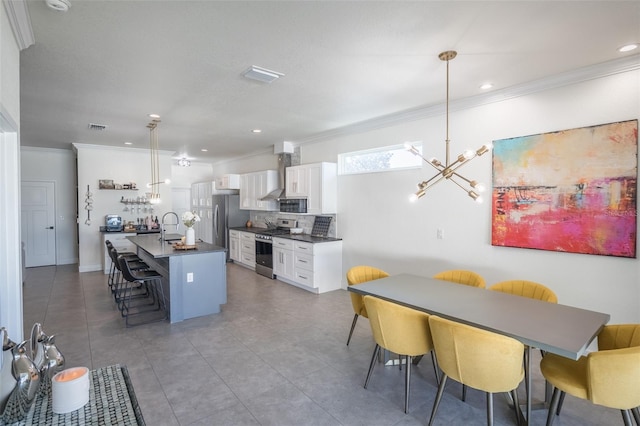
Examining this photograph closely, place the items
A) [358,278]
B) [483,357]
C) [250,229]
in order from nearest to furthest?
[483,357] < [358,278] < [250,229]

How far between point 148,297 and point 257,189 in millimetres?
3284

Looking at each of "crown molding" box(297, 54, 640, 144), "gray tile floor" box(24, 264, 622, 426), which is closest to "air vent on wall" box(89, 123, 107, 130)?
"gray tile floor" box(24, 264, 622, 426)

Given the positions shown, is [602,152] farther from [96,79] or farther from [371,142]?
[96,79]

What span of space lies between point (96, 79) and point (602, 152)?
5.02 meters

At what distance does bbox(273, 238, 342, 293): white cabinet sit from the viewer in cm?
544

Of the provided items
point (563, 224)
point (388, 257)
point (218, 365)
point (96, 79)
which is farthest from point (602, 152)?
point (96, 79)

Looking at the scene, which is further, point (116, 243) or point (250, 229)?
point (250, 229)

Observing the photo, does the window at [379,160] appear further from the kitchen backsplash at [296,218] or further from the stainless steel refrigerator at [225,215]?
the stainless steel refrigerator at [225,215]

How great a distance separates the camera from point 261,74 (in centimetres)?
316

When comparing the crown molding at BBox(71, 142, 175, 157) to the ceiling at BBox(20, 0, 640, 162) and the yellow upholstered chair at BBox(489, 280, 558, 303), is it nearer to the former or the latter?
the ceiling at BBox(20, 0, 640, 162)

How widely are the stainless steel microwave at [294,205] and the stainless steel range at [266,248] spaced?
1.40 ft

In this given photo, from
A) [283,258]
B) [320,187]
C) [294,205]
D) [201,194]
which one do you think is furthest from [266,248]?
[201,194]

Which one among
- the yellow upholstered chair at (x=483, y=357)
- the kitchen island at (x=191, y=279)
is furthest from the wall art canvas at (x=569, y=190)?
the kitchen island at (x=191, y=279)

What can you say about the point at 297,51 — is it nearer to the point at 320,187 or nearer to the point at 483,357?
the point at 483,357
